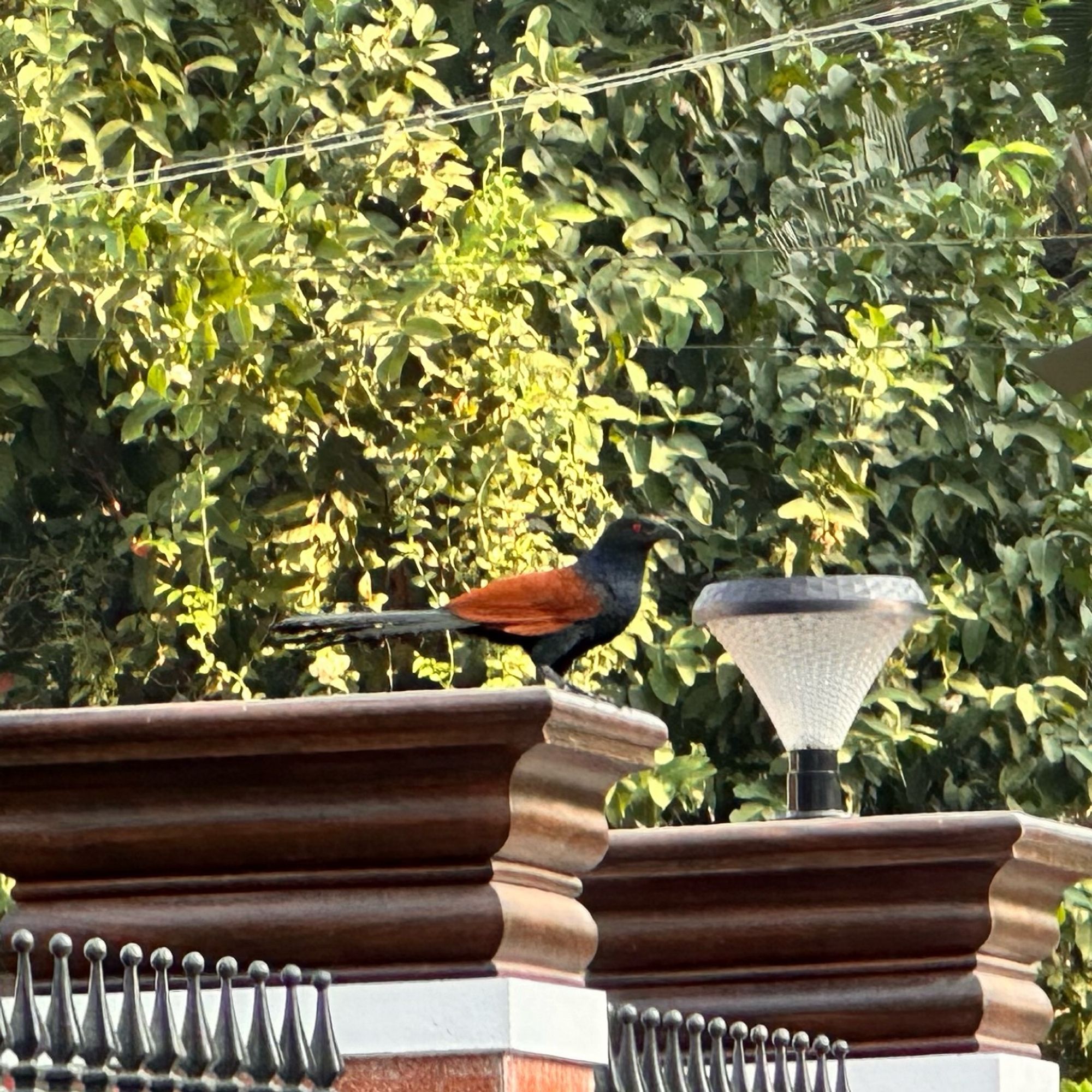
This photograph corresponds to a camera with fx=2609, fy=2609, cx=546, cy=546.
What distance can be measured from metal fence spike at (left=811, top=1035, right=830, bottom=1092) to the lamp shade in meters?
0.82

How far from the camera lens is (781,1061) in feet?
11.9

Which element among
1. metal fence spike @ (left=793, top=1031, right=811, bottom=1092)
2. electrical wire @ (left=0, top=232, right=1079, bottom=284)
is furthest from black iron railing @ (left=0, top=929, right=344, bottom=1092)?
electrical wire @ (left=0, top=232, right=1079, bottom=284)

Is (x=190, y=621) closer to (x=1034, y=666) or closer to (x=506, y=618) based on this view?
(x=1034, y=666)

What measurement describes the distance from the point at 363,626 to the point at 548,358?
13.7 feet

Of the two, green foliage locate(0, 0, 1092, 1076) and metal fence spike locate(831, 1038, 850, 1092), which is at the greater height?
green foliage locate(0, 0, 1092, 1076)

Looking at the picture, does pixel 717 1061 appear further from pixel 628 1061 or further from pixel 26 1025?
pixel 26 1025

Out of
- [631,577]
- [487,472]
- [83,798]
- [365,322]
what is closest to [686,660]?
[487,472]

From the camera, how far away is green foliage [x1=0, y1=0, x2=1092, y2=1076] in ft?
24.8

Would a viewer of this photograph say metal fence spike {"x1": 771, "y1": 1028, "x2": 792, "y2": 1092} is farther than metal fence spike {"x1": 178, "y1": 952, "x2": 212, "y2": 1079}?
Yes

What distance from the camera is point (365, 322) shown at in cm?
756

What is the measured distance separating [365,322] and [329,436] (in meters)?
0.53

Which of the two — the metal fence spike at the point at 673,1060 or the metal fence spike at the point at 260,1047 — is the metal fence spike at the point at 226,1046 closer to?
the metal fence spike at the point at 260,1047

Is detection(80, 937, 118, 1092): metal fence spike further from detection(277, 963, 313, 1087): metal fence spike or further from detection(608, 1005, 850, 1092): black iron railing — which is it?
detection(608, 1005, 850, 1092): black iron railing

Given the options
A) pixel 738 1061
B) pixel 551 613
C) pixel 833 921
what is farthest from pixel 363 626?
pixel 833 921
